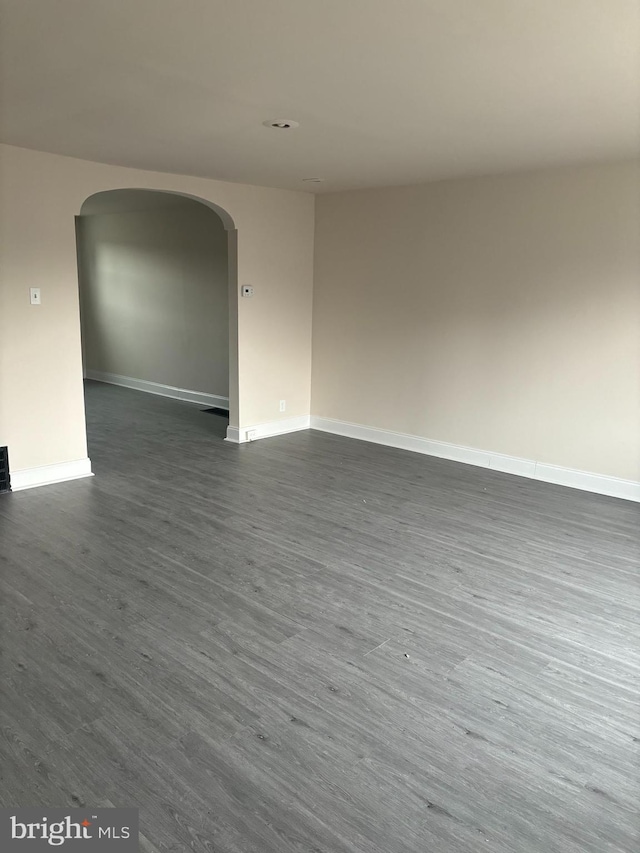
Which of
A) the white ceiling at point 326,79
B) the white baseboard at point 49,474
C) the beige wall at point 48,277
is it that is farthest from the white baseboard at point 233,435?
the white ceiling at point 326,79

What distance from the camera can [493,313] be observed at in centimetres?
521

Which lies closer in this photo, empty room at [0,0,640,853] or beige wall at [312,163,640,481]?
empty room at [0,0,640,853]

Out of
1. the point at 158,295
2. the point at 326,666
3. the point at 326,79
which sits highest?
the point at 326,79

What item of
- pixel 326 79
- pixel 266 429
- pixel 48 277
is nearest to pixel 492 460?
pixel 266 429

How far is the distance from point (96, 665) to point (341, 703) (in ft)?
3.30

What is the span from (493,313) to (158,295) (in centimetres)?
487

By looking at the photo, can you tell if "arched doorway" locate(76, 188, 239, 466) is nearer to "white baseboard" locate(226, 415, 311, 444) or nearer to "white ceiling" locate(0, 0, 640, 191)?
"white baseboard" locate(226, 415, 311, 444)

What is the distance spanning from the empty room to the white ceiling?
0.02 m

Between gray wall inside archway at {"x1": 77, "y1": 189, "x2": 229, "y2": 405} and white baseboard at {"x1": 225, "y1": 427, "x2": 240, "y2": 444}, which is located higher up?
gray wall inside archway at {"x1": 77, "y1": 189, "x2": 229, "y2": 405}

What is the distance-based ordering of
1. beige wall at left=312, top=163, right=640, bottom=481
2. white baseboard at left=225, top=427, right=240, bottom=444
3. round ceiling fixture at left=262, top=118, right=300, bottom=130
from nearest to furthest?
round ceiling fixture at left=262, top=118, right=300, bottom=130
beige wall at left=312, top=163, right=640, bottom=481
white baseboard at left=225, top=427, right=240, bottom=444

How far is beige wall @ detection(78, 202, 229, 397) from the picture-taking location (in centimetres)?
759

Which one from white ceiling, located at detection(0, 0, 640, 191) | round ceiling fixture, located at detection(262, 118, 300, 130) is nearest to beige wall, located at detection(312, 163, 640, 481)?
white ceiling, located at detection(0, 0, 640, 191)

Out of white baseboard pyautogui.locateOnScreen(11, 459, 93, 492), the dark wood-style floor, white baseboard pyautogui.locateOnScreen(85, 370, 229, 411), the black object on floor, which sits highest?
white baseboard pyautogui.locateOnScreen(85, 370, 229, 411)

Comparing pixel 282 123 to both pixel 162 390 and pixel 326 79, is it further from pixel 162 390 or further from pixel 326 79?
pixel 162 390
